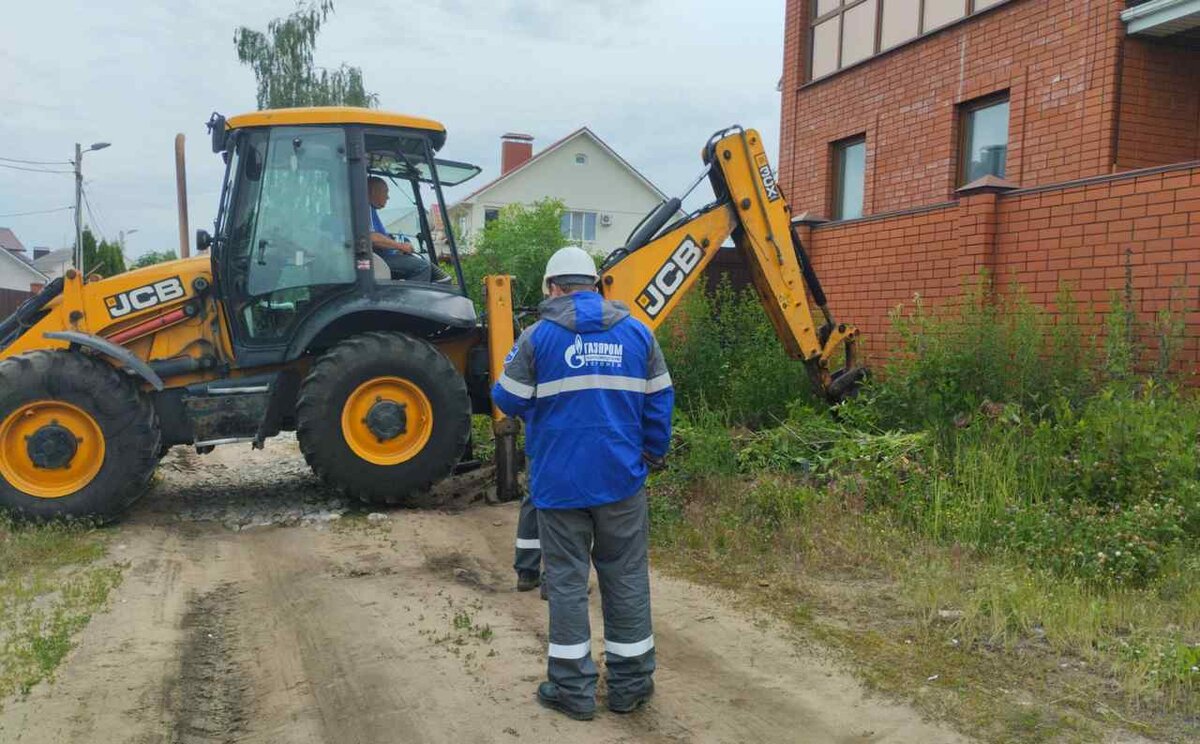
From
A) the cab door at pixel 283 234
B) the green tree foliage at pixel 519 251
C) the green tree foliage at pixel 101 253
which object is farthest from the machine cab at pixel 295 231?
the green tree foliage at pixel 101 253

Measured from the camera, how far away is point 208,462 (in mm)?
10578

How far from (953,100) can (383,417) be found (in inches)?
316

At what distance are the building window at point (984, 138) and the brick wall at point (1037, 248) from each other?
7.74 feet

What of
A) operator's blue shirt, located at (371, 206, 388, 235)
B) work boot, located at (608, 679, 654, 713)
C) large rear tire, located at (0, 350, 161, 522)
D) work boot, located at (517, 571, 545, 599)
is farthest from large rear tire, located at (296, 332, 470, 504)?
work boot, located at (608, 679, 654, 713)

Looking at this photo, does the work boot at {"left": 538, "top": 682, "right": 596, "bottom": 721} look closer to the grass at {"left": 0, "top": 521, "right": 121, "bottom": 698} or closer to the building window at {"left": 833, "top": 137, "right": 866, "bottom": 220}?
the grass at {"left": 0, "top": 521, "right": 121, "bottom": 698}

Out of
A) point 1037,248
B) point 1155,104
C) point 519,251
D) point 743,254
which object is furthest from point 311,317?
point 519,251

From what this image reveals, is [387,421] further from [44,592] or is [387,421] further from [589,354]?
[589,354]

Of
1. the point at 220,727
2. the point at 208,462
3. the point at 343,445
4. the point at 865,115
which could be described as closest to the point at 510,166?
the point at 865,115

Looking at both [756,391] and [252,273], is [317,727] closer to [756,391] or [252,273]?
[252,273]

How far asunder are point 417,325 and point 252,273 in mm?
1324

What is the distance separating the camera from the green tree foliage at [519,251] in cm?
1673

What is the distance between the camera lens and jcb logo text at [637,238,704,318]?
802 cm

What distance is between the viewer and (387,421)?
7664 mm

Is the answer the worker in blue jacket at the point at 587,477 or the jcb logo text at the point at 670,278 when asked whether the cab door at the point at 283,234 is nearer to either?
the jcb logo text at the point at 670,278
